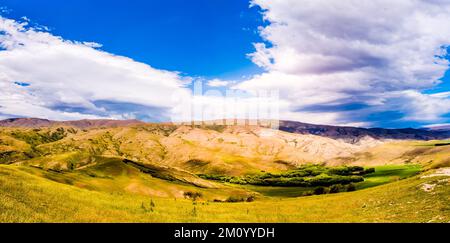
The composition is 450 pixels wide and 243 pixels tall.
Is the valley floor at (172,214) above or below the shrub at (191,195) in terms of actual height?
above

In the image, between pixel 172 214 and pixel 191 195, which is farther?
pixel 191 195

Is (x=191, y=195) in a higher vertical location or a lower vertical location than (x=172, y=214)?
lower

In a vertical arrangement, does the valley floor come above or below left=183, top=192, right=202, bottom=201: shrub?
above

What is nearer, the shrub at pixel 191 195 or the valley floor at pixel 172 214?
the valley floor at pixel 172 214

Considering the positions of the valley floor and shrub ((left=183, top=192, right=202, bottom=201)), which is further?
shrub ((left=183, top=192, right=202, bottom=201))

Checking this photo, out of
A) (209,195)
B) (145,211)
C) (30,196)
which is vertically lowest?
(209,195)

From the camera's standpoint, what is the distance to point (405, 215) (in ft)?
107
